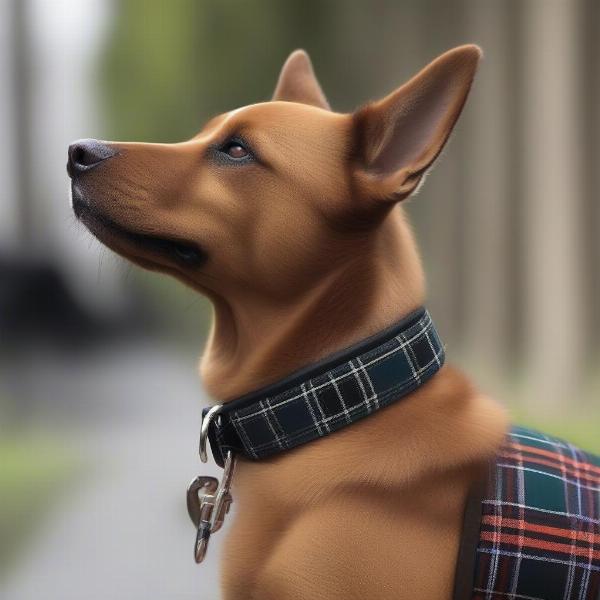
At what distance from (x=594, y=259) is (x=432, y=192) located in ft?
8.79

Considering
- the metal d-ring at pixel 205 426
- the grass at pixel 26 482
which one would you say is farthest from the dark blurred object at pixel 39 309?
the metal d-ring at pixel 205 426

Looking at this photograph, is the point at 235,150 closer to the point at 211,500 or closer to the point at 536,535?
the point at 211,500

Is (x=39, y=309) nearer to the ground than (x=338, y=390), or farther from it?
nearer to the ground

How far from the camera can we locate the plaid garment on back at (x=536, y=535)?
2.03m

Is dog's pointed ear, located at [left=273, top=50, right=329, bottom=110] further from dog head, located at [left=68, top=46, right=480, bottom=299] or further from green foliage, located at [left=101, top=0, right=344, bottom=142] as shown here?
green foliage, located at [left=101, top=0, right=344, bottom=142]

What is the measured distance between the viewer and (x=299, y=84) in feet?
9.02

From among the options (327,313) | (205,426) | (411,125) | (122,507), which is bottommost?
(122,507)

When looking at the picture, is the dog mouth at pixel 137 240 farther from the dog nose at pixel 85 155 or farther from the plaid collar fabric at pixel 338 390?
the plaid collar fabric at pixel 338 390

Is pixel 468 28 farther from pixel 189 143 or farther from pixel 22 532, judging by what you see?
pixel 189 143

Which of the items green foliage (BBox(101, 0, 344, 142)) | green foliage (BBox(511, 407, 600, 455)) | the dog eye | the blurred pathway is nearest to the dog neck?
the dog eye

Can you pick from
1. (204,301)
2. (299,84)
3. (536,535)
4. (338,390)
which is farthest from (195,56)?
(536,535)

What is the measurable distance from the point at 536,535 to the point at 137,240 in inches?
42.1

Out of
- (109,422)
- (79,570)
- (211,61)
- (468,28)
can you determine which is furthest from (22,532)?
(211,61)

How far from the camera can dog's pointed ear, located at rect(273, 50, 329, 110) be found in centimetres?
275
